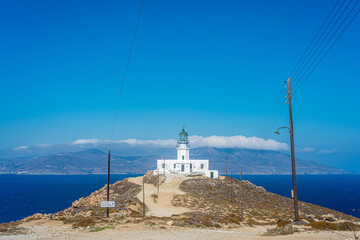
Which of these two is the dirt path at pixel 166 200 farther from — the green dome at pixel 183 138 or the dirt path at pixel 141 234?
the dirt path at pixel 141 234

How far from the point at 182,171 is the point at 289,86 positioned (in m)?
56.7

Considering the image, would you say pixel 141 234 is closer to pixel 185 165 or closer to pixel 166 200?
pixel 166 200

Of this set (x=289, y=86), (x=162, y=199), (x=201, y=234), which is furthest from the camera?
(x=162, y=199)

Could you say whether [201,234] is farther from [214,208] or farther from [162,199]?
[162,199]

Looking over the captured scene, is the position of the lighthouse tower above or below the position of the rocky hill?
above

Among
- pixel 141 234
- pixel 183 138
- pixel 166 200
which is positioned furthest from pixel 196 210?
pixel 183 138

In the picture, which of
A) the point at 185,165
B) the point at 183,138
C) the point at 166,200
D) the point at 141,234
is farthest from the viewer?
the point at 183,138

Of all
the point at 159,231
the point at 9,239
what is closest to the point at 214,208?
the point at 159,231

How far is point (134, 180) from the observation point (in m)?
74.5

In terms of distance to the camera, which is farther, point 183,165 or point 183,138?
point 183,138

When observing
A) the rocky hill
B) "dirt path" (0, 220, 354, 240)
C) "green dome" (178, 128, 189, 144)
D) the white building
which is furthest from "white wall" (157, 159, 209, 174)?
"dirt path" (0, 220, 354, 240)

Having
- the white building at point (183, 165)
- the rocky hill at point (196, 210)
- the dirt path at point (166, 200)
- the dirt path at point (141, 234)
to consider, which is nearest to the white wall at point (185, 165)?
the white building at point (183, 165)

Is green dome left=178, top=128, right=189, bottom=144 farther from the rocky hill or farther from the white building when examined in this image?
the rocky hill

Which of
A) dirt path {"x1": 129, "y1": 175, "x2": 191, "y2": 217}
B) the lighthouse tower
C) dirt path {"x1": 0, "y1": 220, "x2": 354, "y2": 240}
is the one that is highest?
the lighthouse tower
